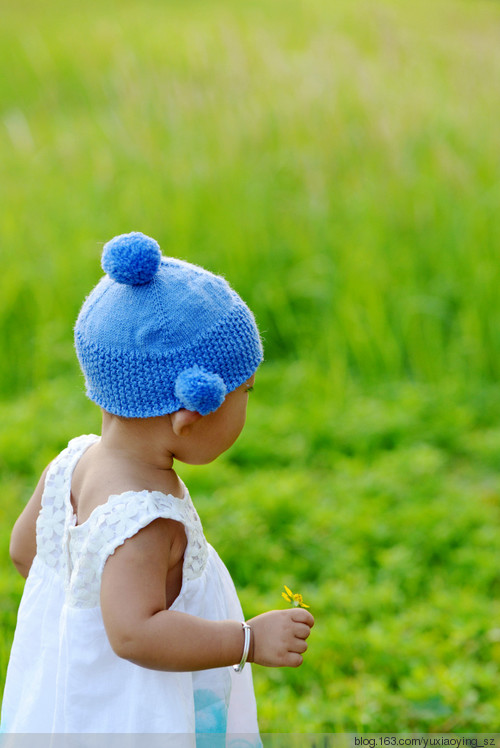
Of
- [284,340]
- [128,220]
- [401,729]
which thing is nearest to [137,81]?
[128,220]

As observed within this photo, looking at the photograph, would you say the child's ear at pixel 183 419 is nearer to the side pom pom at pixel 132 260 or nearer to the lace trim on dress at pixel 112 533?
the lace trim on dress at pixel 112 533

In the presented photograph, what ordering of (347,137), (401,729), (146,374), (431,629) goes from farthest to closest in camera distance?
(347,137), (431,629), (401,729), (146,374)

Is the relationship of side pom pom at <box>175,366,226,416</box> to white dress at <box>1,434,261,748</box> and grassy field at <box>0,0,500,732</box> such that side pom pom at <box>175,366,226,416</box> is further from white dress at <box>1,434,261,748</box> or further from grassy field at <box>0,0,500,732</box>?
grassy field at <box>0,0,500,732</box>

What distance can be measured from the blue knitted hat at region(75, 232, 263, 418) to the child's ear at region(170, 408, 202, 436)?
0.02 metres

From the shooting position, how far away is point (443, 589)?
290 centimetres

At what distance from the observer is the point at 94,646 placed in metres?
1.47

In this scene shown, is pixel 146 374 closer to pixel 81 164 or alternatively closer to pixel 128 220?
pixel 128 220

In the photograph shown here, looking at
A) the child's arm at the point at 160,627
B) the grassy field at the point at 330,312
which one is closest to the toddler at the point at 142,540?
the child's arm at the point at 160,627

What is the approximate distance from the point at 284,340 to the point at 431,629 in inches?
82.6

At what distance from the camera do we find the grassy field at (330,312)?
8.91 feet

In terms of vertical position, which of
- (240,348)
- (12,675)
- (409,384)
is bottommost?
(409,384)

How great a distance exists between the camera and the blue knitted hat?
1.37 meters

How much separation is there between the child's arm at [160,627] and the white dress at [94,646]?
4 cm

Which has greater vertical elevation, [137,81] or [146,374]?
[146,374]
